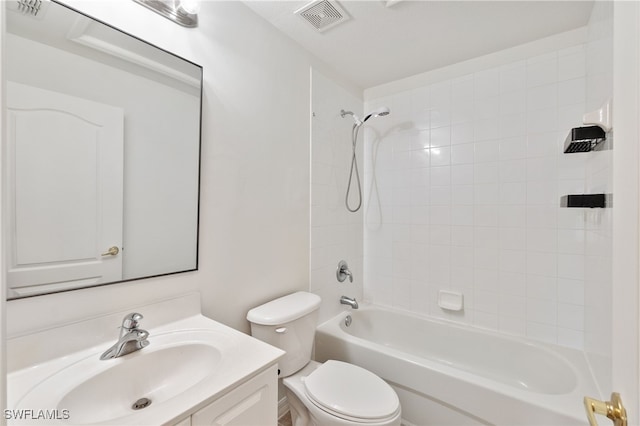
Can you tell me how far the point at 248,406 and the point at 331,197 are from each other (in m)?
1.46

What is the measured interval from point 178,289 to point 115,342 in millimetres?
271

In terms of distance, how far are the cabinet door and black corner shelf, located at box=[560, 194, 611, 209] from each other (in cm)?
144

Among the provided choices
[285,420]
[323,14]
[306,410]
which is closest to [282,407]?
[285,420]

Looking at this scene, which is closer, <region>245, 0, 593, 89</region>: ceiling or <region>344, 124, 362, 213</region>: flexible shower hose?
<region>245, 0, 593, 89</region>: ceiling

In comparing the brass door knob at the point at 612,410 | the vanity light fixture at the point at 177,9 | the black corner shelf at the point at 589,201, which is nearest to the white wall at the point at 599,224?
the black corner shelf at the point at 589,201

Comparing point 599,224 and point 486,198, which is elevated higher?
point 486,198

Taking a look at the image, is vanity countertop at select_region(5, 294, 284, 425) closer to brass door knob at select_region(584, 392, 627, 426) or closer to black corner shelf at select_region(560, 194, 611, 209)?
brass door knob at select_region(584, 392, 627, 426)

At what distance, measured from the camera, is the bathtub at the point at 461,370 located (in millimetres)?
1265

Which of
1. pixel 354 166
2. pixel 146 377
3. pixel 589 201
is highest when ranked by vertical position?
pixel 354 166

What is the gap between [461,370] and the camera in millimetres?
1597

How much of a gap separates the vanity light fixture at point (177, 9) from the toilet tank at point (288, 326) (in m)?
1.38

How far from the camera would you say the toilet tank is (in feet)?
4.51

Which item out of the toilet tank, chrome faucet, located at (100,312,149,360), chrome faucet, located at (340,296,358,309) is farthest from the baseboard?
chrome faucet, located at (100,312,149,360)

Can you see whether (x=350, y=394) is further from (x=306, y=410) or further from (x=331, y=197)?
(x=331, y=197)
